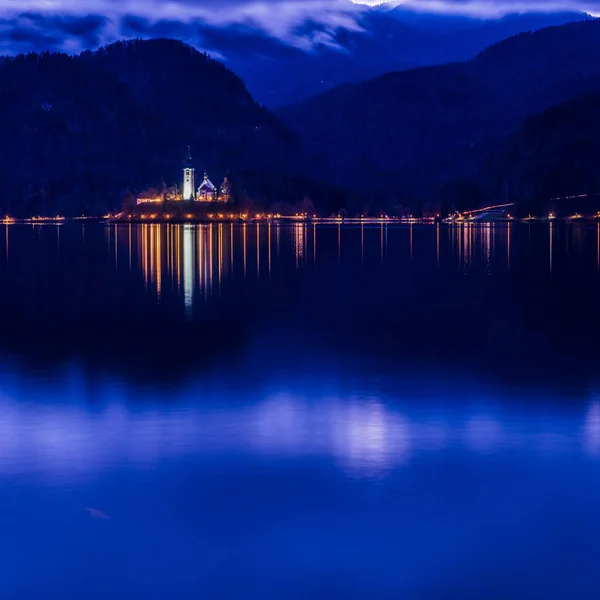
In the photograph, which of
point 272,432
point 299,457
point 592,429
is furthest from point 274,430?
point 592,429

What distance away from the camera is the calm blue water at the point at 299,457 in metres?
10.6

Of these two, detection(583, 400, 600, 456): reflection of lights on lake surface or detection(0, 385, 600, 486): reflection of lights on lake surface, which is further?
detection(583, 400, 600, 456): reflection of lights on lake surface

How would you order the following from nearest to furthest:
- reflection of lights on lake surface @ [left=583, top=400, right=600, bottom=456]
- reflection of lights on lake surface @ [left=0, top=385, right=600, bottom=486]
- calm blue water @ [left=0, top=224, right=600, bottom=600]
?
calm blue water @ [left=0, top=224, right=600, bottom=600], reflection of lights on lake surface @ [left=0, top=385, right=600, bottom=486], reflection of lights on lake surface @ [left=583, top=400, right=600, bottom=456]

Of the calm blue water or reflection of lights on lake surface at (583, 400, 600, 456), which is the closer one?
the calm blue water

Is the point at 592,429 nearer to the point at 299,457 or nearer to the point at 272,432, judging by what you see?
the point at 299,457

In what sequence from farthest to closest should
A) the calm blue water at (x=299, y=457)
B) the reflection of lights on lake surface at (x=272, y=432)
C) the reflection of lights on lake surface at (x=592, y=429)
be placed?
the reflection of lights on lake surface at (x=592, y=429)
the reflection of lights on lake surface at (x=272, y=432)
the calm blue water at (x=299, y=457)

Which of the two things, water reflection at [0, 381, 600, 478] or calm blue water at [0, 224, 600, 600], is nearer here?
calm blue water at [0, 224, 600, 600]

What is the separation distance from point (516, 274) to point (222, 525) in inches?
1639

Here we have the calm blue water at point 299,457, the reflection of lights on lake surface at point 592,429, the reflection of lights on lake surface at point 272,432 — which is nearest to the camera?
the calm blue water at point 299,457

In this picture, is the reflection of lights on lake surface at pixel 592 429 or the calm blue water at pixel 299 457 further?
the reflection of lights on lake surface at pixel 592 429

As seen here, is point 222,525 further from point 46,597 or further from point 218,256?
point 218,256

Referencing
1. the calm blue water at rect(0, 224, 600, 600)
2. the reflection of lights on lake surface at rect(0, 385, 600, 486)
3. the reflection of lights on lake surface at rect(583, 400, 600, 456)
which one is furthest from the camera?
the reflection of lights on lake surface at rect(583, 400, 600, 456)

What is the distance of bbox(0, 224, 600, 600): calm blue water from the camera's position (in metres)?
10.6

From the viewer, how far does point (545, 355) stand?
24219 millimetres
